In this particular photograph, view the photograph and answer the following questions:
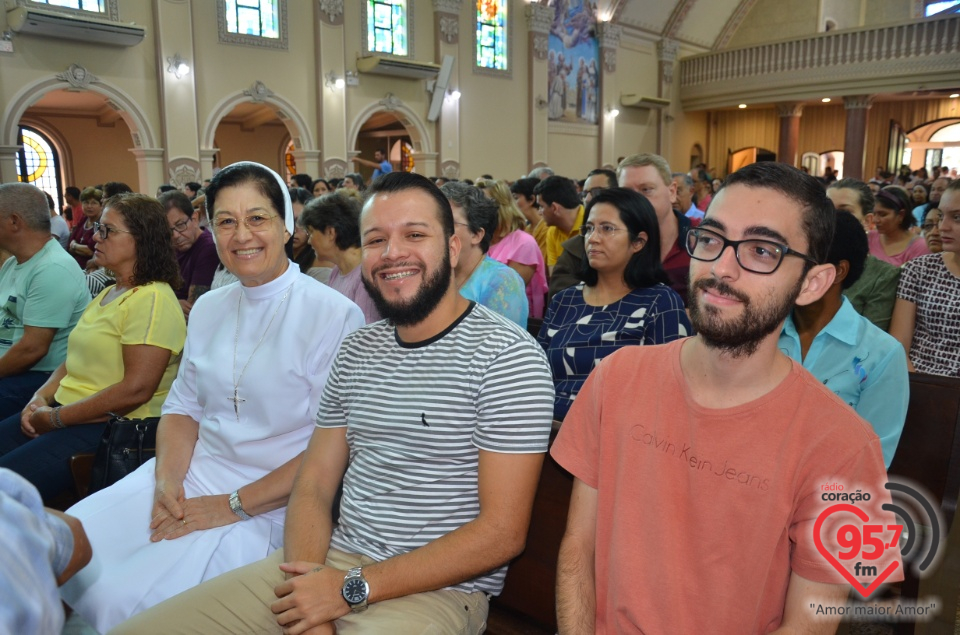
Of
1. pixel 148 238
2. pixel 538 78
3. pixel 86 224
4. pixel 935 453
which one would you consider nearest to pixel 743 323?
pixel 935 453

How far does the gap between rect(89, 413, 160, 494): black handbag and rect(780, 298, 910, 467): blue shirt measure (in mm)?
2365

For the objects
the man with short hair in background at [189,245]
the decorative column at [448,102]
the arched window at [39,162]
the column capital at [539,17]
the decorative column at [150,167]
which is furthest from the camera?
the column capital at [539,17]

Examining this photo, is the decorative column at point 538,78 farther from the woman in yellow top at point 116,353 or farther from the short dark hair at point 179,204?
the woman in yellow top at point 116,353

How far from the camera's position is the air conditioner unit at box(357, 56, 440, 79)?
45.1 feet

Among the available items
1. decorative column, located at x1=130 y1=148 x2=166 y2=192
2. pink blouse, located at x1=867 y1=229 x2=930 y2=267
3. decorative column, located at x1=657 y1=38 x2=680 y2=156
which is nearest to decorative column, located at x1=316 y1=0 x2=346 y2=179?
decorative column, located at x1=130 y1=148 x2=166 y2=192

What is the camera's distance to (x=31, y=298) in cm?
342

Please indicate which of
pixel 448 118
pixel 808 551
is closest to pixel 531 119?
pixel 448 118

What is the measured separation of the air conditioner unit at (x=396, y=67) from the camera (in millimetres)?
13742

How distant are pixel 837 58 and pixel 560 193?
604 inches

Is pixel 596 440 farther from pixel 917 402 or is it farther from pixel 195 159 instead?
pixel 195 159

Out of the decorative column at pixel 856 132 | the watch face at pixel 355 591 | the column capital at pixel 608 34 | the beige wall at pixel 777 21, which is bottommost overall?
the watch face at pixel 355 591

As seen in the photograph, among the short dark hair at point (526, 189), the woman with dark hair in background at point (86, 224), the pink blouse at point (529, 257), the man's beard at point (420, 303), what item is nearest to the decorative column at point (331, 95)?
the woman with dark hair in background at point (86, 224)

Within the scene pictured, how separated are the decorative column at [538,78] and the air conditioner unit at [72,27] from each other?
8903 millimetres

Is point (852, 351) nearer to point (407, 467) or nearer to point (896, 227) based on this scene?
point (407, 467)
